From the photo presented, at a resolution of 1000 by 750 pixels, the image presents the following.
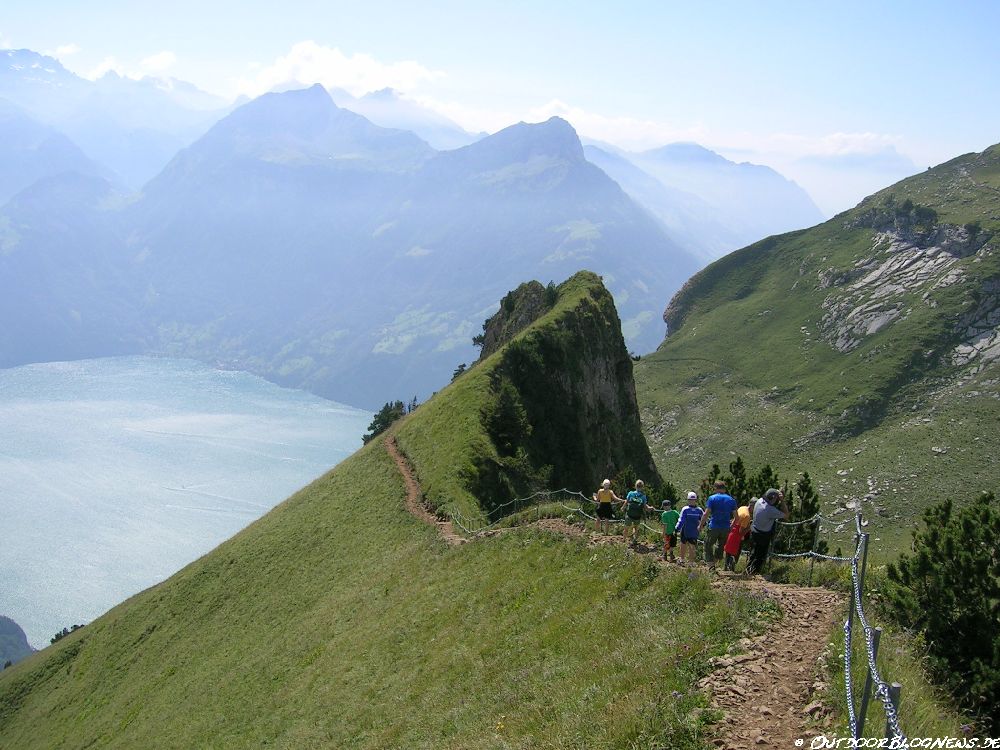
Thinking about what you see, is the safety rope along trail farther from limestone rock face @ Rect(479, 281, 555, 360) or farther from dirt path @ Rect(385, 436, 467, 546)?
limestone rock face @ Rect(479, 281, 555, 360)

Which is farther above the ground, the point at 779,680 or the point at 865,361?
the point at 779,680

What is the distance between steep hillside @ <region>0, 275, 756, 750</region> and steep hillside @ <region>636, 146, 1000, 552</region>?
58345 millimetres

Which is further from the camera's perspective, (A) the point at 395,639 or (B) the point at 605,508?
(A) the point at 395,639

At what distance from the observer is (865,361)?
12744 centimetres

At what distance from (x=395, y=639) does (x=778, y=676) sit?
61.3 feet

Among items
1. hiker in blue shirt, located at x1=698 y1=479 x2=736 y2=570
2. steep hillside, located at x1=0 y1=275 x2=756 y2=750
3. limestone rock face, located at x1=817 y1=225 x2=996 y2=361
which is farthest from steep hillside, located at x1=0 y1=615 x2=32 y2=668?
limestone rock face, located at x1=817 y1=225 x2=996 y2=361

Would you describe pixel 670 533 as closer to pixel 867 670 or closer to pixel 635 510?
pixel 635 510

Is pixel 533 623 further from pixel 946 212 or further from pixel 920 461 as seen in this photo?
pixel 946 212

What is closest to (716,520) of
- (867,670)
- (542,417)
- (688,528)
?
(688,528)

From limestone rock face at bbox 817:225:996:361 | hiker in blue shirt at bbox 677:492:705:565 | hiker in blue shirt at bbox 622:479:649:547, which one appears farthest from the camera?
limestone rock face at bbox 817:225:996:361

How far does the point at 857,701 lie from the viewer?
1112 cm

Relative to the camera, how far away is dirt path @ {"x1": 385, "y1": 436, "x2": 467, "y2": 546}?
39.5 metres

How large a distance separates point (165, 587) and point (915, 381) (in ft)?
397

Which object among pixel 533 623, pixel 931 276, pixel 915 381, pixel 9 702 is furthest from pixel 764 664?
pixel 931 276
